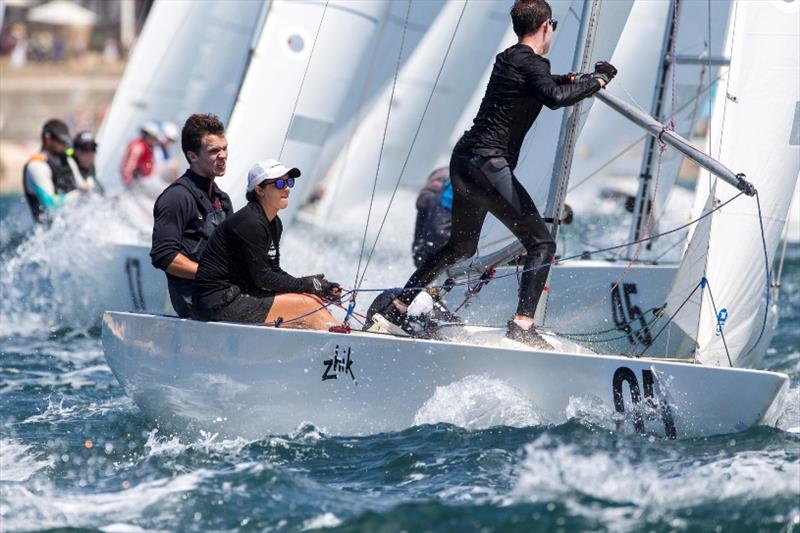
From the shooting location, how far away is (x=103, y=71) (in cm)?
3169

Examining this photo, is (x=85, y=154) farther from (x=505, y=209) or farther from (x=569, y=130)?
(x=505, y=209)

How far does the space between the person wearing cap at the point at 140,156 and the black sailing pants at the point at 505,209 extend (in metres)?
7.24

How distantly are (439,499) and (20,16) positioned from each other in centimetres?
3246

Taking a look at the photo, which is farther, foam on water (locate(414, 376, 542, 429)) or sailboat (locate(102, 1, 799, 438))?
foam on water (locate(414, 376, 542, 429))

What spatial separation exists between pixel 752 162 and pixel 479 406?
73.3 inches

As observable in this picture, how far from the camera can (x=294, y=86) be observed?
1057 cm

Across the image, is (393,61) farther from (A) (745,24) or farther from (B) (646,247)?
(A) (745,24)

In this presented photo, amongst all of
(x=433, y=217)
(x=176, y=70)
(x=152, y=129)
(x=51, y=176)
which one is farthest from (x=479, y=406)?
(x=176, y=70)

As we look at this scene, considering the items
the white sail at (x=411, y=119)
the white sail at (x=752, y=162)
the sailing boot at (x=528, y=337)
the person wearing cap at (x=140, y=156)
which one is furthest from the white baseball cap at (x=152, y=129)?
the sailing boot at (x=528, y=337)

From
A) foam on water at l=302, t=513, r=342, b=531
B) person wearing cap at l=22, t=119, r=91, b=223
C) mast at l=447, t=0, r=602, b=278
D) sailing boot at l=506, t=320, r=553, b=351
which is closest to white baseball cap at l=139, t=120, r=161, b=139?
person wearing cap at l=22, t=119, r=91, b=223

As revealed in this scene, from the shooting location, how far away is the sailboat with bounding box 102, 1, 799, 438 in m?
5.74

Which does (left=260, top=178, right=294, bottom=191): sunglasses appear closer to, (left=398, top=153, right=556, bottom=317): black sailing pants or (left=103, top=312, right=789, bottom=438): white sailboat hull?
(left=103, top=312, right=789, bottom=438): white sailboat hull

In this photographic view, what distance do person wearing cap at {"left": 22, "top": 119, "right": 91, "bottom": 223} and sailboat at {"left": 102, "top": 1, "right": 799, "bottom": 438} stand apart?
15.5 feet

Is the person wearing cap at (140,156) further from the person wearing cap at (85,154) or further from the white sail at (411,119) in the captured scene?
the white sail at (411,119)
